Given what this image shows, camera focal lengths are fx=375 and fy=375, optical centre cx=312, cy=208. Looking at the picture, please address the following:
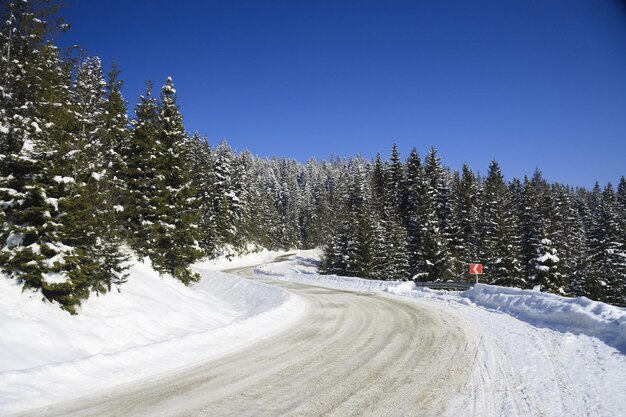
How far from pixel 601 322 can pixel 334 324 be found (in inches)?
284

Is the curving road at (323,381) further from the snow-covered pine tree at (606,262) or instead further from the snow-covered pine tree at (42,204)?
the snow-covered pine tree at (606,262)

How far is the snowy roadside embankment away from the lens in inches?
249

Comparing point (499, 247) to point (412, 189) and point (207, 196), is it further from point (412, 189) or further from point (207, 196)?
point (207, 196)

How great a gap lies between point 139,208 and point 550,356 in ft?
67.1

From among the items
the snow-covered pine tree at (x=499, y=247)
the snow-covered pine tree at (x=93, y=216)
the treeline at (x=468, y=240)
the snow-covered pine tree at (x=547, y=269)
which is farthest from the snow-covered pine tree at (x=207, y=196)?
the snow-covered pine tree at (x=547, y=269)

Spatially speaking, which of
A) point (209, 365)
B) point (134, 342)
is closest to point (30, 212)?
point (134, 342)

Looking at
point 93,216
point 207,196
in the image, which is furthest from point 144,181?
point 207,196

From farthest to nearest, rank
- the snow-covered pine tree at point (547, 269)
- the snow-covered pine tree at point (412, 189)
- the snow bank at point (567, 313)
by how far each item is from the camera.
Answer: the snow-covered pine tree at point (412, 189) → the snow-covered pine tree at point (547, 269) → the snow bank at point (567, 313)

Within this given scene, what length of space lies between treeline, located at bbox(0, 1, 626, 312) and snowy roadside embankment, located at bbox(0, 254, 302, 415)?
0.75 meters

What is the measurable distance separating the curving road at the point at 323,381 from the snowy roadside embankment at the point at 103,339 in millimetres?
660

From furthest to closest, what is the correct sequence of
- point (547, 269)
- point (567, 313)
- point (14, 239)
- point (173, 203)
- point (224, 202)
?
point (224, 202) < point (547, 269) < point (173, 203) < point (567, 313) < point (14, 239)

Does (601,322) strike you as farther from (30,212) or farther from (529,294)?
(30,212)

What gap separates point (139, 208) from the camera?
2147 centimetres

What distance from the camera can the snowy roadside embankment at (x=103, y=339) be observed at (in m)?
6.33
